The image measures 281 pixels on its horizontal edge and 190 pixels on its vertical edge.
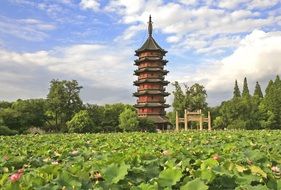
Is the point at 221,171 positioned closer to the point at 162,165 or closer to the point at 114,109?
the point at 162,165

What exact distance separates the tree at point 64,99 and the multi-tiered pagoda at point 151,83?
307 inches

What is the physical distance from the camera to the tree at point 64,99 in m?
45.0

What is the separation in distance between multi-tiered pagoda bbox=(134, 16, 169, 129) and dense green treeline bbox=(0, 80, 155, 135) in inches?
132

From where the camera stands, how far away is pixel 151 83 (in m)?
50.1

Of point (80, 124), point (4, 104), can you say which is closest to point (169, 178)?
point (80, 124)

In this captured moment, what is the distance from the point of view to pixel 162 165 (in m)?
3.00

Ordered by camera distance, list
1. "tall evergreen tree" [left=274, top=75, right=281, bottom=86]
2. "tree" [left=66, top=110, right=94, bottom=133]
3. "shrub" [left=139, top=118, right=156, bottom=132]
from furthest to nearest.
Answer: "tall evergreen tree" [left=274, top=75, right=281, bottom=86], "shrub" [left=139, top=118, right=156, bottom=132], "tree" [left=66, top=110, right=94, bottom=133]

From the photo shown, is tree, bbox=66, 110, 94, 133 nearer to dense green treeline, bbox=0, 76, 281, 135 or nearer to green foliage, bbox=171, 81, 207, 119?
dense green treeline, bbox=0, 76, 281, 135

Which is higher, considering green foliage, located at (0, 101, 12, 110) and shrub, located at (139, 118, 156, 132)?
green foliage, located at (0, 101, 12, 110)

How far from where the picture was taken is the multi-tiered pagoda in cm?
4916

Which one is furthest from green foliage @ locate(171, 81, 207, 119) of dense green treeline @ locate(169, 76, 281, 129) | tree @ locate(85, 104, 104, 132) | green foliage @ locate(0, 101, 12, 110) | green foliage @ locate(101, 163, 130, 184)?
green foliage @ locate(101, 163, 130, 184)

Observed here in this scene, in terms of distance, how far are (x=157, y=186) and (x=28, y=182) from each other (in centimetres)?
71

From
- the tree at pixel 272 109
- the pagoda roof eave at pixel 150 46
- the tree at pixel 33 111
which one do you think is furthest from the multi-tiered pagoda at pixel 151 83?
the tree at pixel 272 109

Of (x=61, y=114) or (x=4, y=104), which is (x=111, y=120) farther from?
(x=4, y=104)
